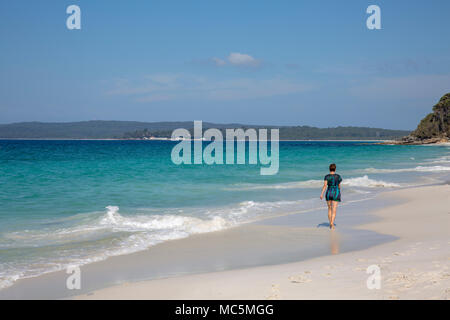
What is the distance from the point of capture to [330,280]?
6.14m

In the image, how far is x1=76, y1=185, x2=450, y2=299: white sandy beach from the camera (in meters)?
5.53

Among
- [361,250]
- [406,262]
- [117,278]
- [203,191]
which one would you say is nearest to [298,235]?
[361,250]

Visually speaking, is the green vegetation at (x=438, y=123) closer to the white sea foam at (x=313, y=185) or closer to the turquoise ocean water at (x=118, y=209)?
the white sea foam at (x=313, y=185)

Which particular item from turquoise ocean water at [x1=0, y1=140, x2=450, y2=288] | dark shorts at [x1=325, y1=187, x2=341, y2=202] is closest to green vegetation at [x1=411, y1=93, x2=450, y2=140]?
turquoise ocean water at [x1=0, y1=140, x2=450, y2=288]

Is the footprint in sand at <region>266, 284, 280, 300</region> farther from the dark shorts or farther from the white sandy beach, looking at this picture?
the dark shorts

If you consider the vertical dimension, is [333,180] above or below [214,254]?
above

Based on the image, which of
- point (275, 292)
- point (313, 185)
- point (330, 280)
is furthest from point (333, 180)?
point (313, 185)

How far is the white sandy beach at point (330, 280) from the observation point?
5531mm

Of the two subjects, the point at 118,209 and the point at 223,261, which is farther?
the point at 118,209

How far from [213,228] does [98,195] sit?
370 inches

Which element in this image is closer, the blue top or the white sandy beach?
the white sandy beach

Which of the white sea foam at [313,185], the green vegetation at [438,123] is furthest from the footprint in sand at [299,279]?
the green vegetation at [438,123]

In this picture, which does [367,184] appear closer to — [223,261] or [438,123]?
[223,261]

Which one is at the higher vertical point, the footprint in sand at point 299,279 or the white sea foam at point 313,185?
the footprint in sand at point 299,279
